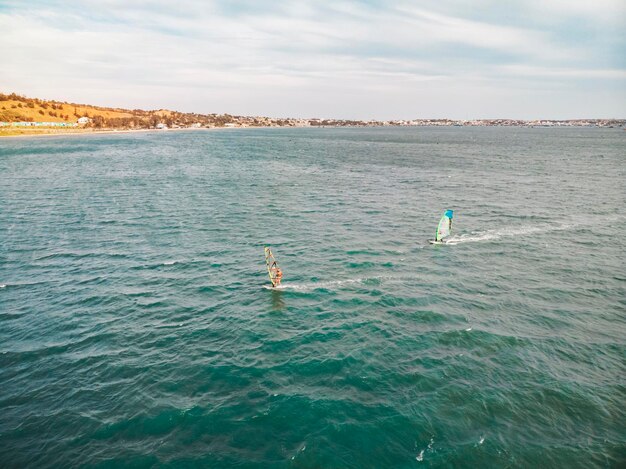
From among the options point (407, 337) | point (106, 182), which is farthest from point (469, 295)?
point (106, 182)

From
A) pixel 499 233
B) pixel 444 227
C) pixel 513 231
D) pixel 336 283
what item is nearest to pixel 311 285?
pixel 336 283

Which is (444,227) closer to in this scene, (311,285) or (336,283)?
(336,283)

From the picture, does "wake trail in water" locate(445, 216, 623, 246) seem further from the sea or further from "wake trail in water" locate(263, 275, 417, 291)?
"wake trail in water" locate(263, 275, 417, 291)

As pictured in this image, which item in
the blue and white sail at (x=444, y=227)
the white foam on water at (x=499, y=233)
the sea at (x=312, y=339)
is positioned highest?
the blue and white sail at (x=444, y=227)

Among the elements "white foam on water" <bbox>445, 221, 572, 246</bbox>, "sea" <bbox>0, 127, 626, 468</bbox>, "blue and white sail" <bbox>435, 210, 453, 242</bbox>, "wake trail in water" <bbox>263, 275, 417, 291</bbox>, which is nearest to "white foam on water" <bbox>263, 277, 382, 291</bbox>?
"wake trail in water" <bbox>263, 275, 417, 291</bbox>

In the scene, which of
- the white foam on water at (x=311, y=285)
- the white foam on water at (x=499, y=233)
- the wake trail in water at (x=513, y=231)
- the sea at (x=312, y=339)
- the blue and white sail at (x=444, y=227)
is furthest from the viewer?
the wake trail in water at (x=513, y=231)

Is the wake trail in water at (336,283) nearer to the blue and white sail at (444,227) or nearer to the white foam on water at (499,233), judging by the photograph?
the blue and white sail at (444,227)

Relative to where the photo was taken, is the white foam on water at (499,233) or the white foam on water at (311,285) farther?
the white foam on water at (499,233)

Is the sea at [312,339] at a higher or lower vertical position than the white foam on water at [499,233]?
lower

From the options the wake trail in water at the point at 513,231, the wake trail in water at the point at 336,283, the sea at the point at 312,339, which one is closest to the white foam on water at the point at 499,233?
the wake trail in water at the point at 513,231
